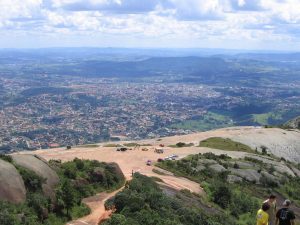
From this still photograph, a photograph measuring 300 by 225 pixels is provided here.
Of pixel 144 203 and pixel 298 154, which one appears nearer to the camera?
pixel 144 203

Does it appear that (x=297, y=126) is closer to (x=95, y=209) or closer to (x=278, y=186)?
(x=278, y=186)

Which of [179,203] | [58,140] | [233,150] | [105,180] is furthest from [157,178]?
[58,140]

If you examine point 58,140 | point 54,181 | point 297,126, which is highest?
point 54,181

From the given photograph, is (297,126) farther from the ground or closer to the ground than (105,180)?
closer to the ground

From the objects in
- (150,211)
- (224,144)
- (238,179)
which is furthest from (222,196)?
(224,144)

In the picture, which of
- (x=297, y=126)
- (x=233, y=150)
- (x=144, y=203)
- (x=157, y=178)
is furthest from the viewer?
(x=297, y=126)

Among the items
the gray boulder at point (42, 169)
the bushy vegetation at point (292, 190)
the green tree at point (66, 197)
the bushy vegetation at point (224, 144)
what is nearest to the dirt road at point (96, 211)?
the green tree at point (66, 197)

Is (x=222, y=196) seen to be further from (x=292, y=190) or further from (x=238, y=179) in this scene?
(x=292, y=190)

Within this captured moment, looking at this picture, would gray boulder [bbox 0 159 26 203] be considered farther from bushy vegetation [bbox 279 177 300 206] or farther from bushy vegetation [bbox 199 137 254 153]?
bushy vegetation [bbox 199 137 254 153]
